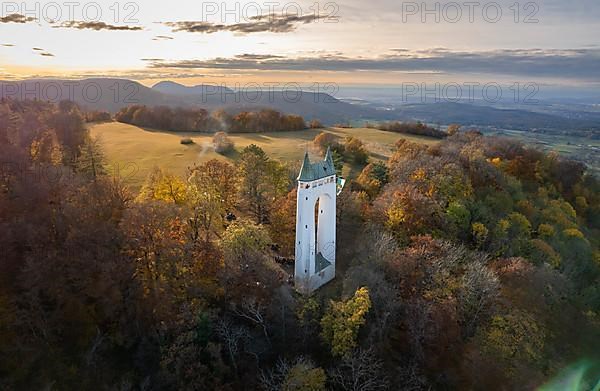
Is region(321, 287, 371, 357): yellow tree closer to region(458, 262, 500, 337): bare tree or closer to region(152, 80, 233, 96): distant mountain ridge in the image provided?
region(458, 262, 500, 337): bare tree

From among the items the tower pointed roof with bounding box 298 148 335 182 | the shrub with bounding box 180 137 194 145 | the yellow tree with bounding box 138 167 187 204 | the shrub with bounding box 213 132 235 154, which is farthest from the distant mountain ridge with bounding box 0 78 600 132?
the tower pointed roof with bounding box 298 148 335 182

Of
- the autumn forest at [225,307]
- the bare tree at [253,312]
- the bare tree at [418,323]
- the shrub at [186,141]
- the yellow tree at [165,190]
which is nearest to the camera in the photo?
the autumn forest at [225,307]

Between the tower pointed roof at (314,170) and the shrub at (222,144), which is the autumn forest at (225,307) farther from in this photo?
the shrub at (222,144)

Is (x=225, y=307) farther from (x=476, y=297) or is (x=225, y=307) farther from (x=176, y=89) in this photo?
(x=176, y=89)

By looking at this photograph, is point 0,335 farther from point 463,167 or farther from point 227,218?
point 463,167

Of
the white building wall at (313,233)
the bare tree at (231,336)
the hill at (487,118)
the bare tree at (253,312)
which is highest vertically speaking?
the hill at (487,118)

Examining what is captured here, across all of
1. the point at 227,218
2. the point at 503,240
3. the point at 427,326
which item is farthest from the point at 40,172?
the point at 503,240

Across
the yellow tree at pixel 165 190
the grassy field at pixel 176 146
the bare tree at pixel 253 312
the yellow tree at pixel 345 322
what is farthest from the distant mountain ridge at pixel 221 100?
the yellow tree at pixel 345 322
